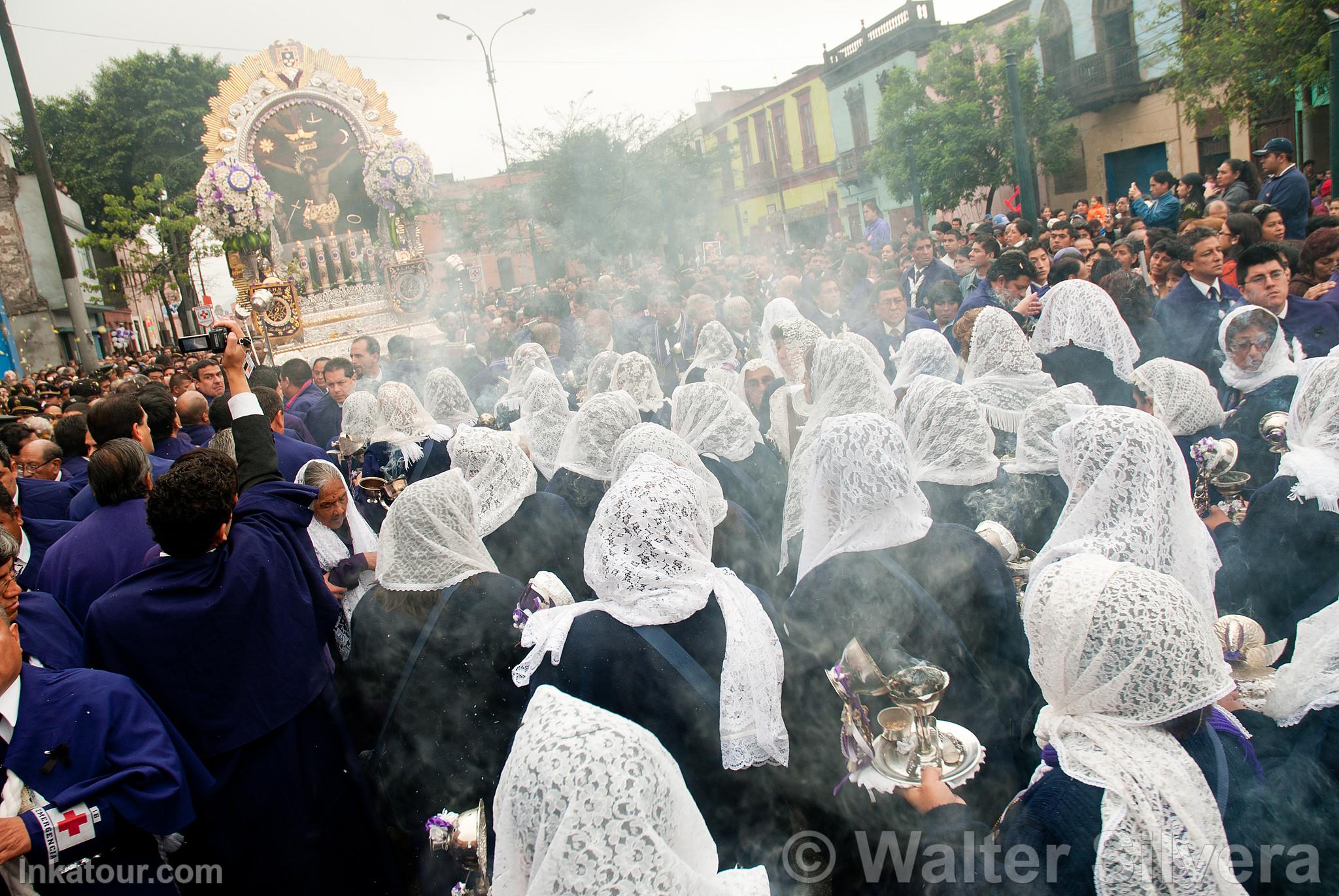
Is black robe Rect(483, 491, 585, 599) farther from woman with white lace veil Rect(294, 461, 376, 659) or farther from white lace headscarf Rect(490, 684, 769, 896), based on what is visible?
white lace headscarf Rect(490, 684, 769, 896)

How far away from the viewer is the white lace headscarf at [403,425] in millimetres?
5012

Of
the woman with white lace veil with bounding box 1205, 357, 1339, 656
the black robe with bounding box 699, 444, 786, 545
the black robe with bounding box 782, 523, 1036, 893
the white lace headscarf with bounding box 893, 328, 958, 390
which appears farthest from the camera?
the white lace headscarf with bounding box 893, 328, 958, 390

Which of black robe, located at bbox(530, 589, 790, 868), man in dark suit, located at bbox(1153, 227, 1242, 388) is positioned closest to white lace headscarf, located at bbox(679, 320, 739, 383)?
man in dark suit, located at bbox(1153, 227, 1242, 388)

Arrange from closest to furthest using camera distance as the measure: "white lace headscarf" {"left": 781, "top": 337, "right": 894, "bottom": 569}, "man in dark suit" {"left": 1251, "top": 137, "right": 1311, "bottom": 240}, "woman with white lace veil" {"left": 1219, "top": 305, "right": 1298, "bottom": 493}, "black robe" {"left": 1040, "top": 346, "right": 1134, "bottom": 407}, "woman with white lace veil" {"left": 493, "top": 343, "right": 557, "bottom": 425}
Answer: "woman with white lace veil" {"left": 1219, "top": 305, "right": 1298, "bottom": 493}
"white lace headscarf" {"left": 781, "top": 337, "right": 894, "bottom": 569}
"black robe" {"left": 1040, "top": 346, "right": 1134, "bottom": 407}
"woman with white lace veil" {"left": 493, "top": 343, "right": 557, "bottom": 425}
"man in dark suit" {"left": 1251, "top": 137, "right": 1311, "bottom": 240}

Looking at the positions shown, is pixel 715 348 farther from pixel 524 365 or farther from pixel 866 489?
pixel 866 489

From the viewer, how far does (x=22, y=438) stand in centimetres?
470

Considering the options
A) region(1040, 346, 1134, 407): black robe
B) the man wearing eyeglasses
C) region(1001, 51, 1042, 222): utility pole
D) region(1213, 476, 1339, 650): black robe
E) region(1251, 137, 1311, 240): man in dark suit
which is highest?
region(1001, 51, 1042, 222): utility pole

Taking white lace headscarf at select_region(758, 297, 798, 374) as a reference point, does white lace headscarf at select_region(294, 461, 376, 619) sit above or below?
below

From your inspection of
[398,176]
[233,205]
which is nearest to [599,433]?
[233,205]

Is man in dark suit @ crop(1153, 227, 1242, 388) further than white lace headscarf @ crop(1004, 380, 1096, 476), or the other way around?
man in dark suit @ crop(1153, 227, 1242, 388)

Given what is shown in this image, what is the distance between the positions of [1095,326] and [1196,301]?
994mm

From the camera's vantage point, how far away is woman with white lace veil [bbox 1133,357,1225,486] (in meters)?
3.52

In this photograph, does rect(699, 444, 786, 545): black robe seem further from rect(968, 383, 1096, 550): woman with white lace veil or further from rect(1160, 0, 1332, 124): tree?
rect(1160, 0, 1332, 124): tree

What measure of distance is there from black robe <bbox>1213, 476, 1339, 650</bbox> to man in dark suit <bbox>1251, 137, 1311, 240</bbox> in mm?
5589
